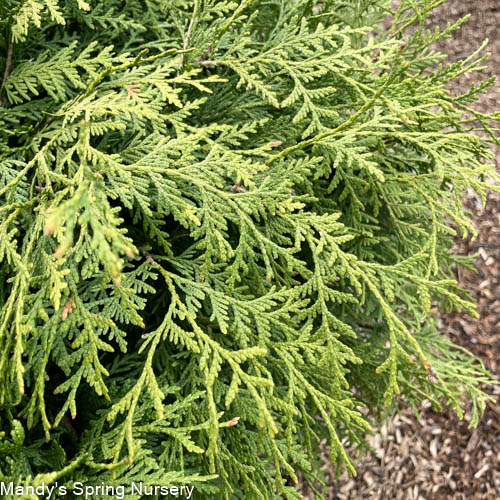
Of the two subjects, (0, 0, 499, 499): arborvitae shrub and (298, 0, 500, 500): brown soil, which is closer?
(0, 0, 499, 499): arborvitae shrub

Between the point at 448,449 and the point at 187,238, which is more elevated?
the point at 187,238

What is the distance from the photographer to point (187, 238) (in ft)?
9.53

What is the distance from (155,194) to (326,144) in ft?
2.84

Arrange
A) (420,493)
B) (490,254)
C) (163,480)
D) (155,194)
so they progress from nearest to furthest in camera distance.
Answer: (163,480) → (155,194) → (420,493) → (490,254)

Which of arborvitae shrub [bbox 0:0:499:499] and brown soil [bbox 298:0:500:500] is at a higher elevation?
arborvitae shrub [bbox 0:0:499:499]

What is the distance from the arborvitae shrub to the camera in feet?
6.78

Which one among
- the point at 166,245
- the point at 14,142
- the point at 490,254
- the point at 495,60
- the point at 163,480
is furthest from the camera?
the point at 495,60

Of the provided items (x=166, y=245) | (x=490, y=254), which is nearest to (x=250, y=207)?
(x=166, y=245)

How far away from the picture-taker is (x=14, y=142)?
2.82 m

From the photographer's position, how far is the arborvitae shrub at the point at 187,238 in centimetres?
207

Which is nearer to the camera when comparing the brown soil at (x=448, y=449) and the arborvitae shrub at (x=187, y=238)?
the arborvitae shrub at (x=187, y=238)

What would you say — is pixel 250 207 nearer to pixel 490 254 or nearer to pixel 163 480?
pixel 163 480

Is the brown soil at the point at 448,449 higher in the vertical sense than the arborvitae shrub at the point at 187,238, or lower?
lower

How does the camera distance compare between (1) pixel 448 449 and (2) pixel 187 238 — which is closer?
(2) pixel 187 238
